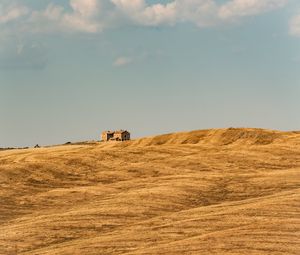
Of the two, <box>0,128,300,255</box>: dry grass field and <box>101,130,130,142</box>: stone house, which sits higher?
<box>101,130,130,142</box>: stone house

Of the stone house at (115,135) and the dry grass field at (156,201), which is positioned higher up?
the stone house at (115,135)

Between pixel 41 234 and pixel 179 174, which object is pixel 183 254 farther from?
pixel 179 174

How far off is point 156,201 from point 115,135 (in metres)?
97.4

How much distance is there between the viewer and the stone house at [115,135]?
131 metres

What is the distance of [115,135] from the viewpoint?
13288cm

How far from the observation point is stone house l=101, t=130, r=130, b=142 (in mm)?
131475

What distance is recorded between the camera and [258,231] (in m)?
27.2

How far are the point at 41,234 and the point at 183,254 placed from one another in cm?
883

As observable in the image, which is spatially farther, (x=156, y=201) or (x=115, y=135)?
(x=115, y=135)

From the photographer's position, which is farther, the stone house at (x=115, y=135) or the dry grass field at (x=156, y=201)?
the stone house at (x=115, y=135)

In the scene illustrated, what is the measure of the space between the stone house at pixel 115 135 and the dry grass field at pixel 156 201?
250ft

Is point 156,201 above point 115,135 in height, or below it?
below

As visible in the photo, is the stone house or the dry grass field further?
the stone house

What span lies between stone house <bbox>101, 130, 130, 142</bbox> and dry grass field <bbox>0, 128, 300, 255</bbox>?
76284 millimetres
